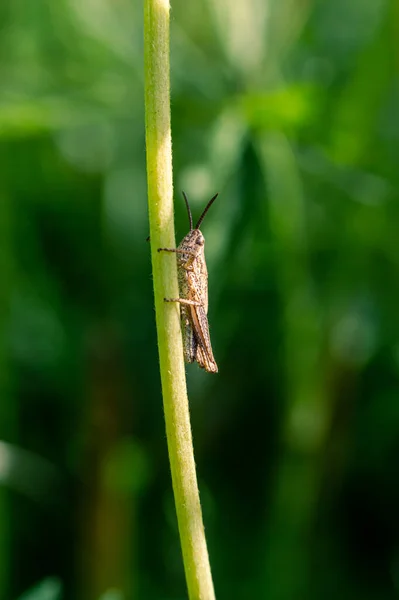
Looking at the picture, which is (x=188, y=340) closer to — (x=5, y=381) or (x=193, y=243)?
(x=193, y=243)

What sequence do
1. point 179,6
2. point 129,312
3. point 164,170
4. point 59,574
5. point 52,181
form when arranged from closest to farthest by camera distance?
point 164,170, point 59,574, point 129,312, point 52,181, point 179,6

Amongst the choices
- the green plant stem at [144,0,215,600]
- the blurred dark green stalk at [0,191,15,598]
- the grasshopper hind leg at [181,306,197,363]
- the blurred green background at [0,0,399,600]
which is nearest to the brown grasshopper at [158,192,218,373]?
the grasshopper hind leg at [181,306,197,363]

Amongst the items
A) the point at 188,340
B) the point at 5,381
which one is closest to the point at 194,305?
the point at 188,340

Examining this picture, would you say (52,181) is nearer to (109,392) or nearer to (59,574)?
(109,392)

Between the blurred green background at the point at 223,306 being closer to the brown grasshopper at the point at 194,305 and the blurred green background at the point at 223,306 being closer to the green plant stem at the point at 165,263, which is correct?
the brown grasshopper at the point at 194,305

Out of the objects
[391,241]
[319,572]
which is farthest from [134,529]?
[391,241]
